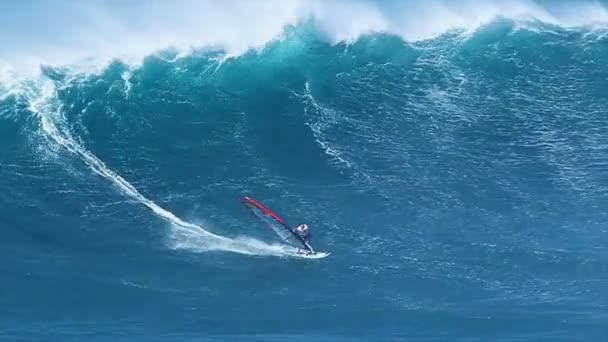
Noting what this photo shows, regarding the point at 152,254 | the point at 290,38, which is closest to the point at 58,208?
the point at 152,254

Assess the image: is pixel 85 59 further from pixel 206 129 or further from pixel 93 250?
pixel 93 250

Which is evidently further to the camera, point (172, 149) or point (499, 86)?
point (499, 86)

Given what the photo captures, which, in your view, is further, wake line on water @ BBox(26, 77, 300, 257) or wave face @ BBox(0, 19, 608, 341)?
wake line on water @ BBox(26, 77, 300, 257)

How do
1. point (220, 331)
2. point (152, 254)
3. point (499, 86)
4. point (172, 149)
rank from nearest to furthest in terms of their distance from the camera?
point (220, 331) → point (152, 254) → point (172, 149) → point (499, 86)

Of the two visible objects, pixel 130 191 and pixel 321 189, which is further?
pixel 321 189

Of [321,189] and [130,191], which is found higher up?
[321,189]
